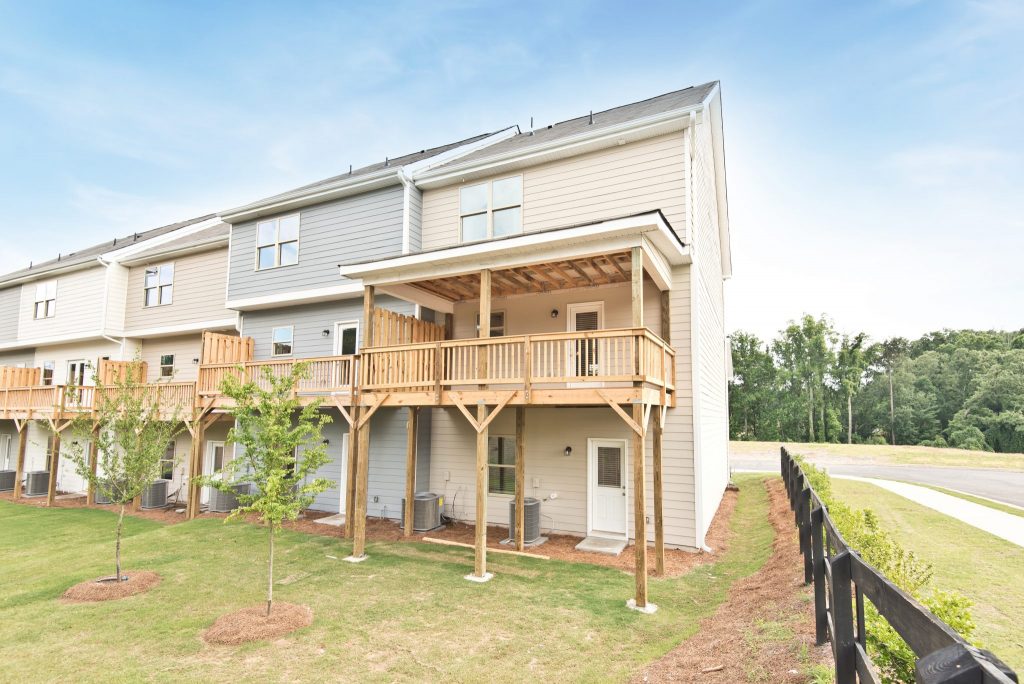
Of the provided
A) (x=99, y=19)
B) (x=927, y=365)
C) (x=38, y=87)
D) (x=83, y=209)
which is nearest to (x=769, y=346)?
(x=927, y=365)

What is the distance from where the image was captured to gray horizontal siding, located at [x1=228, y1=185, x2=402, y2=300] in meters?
13.8

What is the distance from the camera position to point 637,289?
805 cm

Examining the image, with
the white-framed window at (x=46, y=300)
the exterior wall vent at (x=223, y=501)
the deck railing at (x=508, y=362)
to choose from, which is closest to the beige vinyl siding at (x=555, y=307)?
the deck railing at (x=508, y=362)

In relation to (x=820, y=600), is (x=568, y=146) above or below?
above

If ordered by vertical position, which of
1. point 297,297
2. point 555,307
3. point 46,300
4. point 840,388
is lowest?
point 840,388

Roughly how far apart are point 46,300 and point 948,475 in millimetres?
38173

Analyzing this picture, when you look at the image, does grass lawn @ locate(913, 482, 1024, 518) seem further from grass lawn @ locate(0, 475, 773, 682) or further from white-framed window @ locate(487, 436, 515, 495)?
white-framed window @ locate(487, 436, 515, 495)

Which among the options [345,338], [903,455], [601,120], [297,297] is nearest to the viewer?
[601,120]

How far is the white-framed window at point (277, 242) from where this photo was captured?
15.1 meters

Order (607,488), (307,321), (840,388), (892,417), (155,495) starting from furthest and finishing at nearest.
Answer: (840,388) < (892,417) < (155,495) < (307,321) < (607,488)

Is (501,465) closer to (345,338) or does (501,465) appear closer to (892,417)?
(345,338)

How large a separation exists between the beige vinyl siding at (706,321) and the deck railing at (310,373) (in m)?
8.06

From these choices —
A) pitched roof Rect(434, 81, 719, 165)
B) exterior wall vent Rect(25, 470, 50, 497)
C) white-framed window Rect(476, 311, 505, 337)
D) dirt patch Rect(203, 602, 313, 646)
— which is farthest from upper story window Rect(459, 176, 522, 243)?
exterior wall vent Rect(25, 470, 50, 497)

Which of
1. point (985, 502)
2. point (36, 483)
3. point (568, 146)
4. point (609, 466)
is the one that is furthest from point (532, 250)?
point (36, 483)
